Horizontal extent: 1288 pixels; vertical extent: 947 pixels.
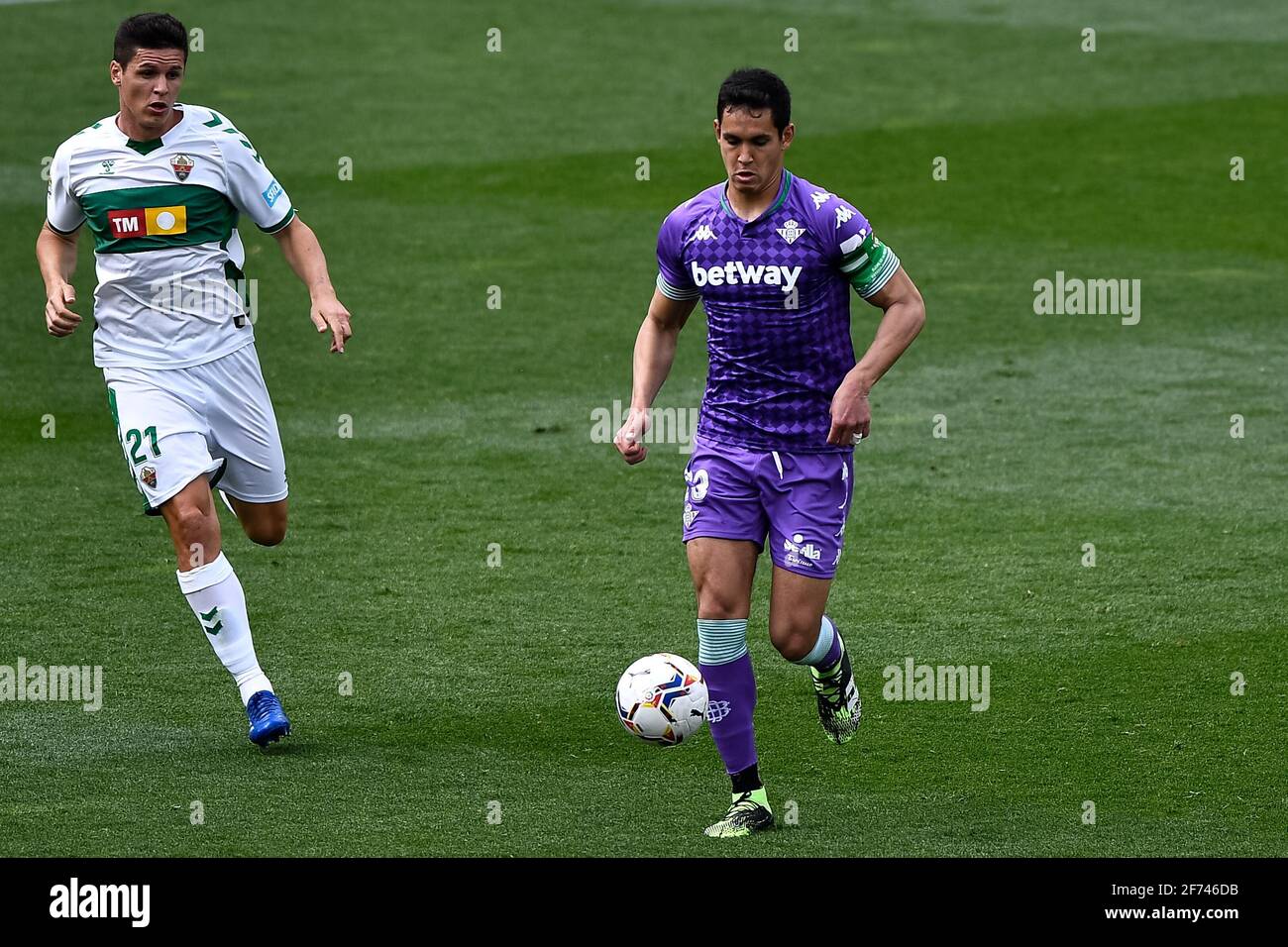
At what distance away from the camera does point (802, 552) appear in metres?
6.28

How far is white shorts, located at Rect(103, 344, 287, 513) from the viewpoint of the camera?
6.91 metres

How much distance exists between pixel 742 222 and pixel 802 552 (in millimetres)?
1064

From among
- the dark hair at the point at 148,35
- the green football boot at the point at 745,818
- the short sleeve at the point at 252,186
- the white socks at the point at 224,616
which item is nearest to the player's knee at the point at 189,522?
the white socks at the point at 224,616

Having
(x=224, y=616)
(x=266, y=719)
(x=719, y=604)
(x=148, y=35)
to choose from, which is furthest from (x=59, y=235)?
(x=719, y=604)

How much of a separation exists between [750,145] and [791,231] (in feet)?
1.00

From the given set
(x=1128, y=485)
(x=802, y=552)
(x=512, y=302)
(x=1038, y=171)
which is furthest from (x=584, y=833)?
(x=1038, y=171)

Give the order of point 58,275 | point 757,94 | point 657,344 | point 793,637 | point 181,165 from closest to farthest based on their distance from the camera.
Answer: point 757,94, point 793,637, point 657,344, point 181,165, point 58,275

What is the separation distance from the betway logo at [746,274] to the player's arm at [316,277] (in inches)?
53.0

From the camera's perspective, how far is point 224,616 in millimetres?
7059

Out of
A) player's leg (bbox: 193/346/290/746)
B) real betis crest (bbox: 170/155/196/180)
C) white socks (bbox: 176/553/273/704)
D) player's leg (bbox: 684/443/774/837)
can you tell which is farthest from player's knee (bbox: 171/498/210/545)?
player's leg (bbox: 684/443/774/837)

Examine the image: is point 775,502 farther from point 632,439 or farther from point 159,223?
point 159,223

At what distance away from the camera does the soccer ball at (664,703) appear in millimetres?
6309

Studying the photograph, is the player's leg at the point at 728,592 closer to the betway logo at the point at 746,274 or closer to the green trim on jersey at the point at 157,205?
the betway logo at the point at 746,274

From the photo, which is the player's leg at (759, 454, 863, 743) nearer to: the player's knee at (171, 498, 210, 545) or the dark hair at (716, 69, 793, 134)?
the dark hair at (716, 69, 793, 134)
